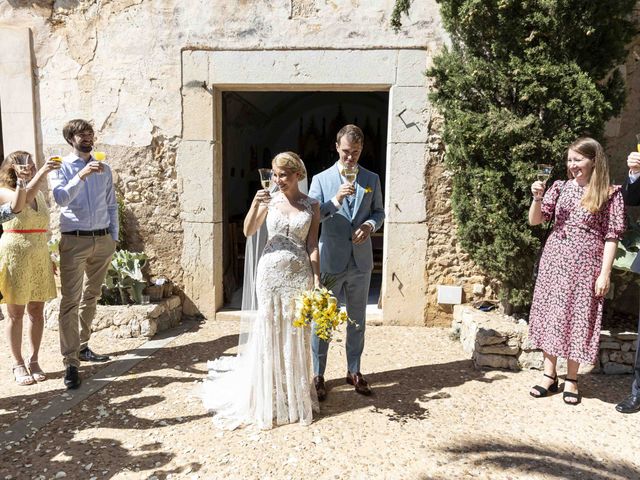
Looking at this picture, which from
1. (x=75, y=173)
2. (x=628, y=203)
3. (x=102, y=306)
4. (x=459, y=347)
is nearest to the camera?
(x=628, y=203)

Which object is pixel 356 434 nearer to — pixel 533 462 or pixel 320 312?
pixel 320 312

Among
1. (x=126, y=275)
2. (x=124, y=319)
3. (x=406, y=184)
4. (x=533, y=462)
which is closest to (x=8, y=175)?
(x=126, y=275)

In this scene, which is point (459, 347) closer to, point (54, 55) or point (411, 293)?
point (411, 293)

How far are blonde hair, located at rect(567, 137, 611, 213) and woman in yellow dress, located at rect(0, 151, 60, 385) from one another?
13.3ft

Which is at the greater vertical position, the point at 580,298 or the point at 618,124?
the point at 618,124

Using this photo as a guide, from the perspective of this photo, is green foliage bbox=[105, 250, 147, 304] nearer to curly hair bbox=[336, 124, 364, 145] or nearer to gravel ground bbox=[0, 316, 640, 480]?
gravel ground bbox=[0, 316, 640, 480]

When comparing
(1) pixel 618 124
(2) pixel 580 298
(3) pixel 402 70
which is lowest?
(2) pixel 580 298

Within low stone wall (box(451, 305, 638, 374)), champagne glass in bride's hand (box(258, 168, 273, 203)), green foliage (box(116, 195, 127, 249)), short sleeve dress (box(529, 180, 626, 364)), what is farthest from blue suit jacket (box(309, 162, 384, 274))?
green foliage (box(116, 195, 127, 249))

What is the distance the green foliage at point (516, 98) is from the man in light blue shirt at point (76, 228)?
10.7 feet

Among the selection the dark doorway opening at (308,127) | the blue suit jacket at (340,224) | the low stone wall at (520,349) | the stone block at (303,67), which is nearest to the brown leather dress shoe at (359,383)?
the blue suit jacket at (340,224)

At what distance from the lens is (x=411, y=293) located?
5.37 metres

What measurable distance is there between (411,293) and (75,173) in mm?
3602

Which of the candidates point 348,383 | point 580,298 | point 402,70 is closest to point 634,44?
point 402,70

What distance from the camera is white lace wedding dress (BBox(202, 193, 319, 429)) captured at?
10.2 ft
